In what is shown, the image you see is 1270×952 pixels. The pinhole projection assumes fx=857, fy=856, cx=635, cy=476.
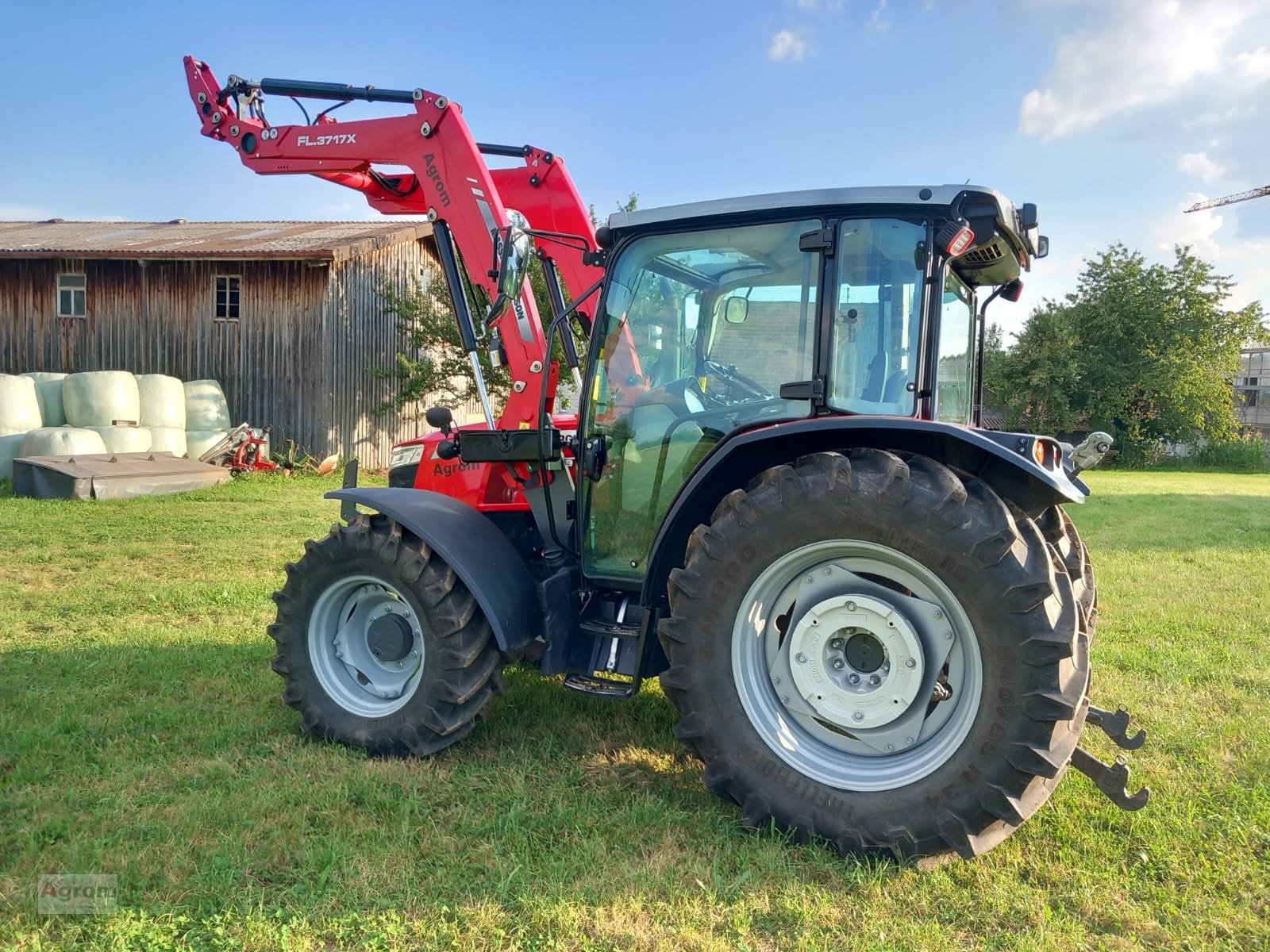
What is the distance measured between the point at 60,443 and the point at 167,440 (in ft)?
7.26

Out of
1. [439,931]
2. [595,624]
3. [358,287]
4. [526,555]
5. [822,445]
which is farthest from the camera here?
[358,287]

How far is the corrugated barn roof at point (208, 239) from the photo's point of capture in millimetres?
16141

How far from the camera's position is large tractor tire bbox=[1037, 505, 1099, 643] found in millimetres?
3447

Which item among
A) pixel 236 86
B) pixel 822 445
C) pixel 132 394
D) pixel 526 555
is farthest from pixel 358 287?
pixel 822 445

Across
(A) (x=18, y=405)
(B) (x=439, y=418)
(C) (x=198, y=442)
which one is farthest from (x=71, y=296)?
(B) (x=439, y=418)

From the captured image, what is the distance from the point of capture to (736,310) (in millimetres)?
3434

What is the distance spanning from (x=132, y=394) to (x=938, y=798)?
15.0 meters

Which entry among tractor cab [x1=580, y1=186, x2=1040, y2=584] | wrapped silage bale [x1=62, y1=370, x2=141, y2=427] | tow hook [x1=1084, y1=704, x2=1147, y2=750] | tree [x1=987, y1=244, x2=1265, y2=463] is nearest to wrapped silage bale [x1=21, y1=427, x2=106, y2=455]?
wrapped silage bale [x1=62, y1=370, x2=141, y2=427]

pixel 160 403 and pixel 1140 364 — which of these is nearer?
pixel 160 403

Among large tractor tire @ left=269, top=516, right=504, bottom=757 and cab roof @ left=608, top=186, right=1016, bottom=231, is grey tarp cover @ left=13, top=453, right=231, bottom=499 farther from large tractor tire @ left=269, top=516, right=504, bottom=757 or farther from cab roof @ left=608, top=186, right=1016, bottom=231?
cab roof @ left=608, top=186, right=1016, bottom=231

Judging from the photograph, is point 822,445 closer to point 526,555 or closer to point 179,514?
point 526,555

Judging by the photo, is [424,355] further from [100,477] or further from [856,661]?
[856,661]

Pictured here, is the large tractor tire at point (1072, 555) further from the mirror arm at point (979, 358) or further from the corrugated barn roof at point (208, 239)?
the corrugated barn roof at point (208, 239)

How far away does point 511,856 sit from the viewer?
2.82 metres
